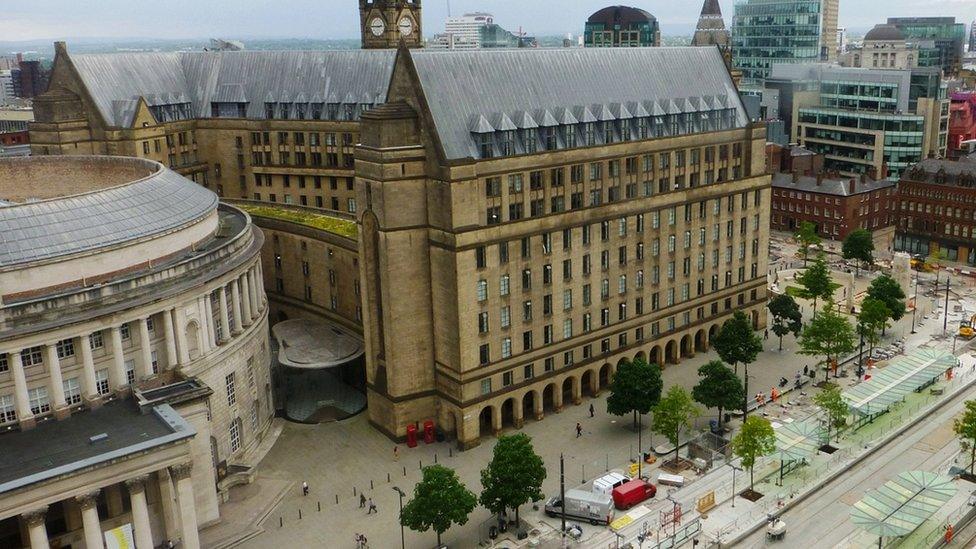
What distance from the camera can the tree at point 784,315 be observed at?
386 feet

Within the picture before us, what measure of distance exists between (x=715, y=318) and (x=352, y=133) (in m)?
61.0

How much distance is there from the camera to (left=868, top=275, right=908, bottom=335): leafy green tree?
12156 cm

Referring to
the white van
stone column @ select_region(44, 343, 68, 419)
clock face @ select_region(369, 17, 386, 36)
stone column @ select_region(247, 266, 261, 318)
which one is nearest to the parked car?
the white van

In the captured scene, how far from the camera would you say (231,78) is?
477 feet

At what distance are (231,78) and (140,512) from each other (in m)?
94.5

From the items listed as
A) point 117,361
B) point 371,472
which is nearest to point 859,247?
point 371,472

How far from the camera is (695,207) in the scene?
11225 centimetres

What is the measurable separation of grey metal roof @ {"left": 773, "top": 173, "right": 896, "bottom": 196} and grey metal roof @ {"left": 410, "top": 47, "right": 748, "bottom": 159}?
219 feet

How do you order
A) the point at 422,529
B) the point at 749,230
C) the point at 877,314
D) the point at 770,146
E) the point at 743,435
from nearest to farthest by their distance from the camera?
1. the point at 422,529
2. the point at 743,435
3. the point at 877,314
4. the point at 749,230
5. the point at 770,146

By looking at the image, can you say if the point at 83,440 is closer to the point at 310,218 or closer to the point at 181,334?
the point at 181,334

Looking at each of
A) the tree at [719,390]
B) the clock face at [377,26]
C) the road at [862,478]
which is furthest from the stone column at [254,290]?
the clock face at [377,26]

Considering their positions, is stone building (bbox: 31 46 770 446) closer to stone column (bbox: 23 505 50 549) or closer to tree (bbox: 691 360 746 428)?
tree (bbox: 691 360 746 428)

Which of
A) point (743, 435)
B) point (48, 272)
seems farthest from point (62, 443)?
point (743, 435)

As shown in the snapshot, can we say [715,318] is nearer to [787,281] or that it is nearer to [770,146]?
[787,281]
